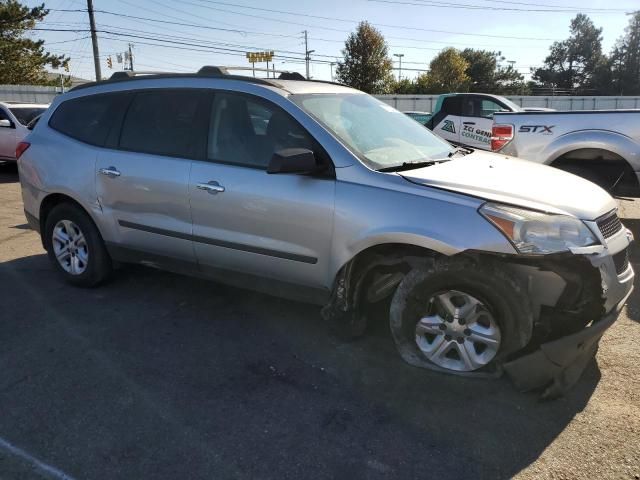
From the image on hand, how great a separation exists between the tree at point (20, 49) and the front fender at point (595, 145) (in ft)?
143

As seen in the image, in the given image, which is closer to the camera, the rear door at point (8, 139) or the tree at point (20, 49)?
the rear door at point (8, 139)

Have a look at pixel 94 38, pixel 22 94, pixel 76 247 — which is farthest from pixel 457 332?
pixel 22 94

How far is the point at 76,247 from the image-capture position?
15.6 ft

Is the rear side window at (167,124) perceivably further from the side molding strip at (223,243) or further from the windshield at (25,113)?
the windshield at (25,113)

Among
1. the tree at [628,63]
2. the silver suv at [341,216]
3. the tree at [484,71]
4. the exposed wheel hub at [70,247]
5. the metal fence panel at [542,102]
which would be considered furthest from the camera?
the tree at [628,63]

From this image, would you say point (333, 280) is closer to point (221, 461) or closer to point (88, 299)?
point (221, 461)

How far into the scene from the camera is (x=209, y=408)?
299 cm

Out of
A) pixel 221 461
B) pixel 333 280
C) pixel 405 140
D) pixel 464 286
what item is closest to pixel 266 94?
pixel 405 140

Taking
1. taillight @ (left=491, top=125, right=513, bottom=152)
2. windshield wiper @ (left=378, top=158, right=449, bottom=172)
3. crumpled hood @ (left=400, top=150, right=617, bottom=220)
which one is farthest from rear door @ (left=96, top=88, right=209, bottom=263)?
taillight @ (left=491, top=125, right=513, bottom=152)

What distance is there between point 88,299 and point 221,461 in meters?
2.55

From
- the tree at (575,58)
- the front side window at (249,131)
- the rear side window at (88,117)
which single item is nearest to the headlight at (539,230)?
the front side window at (249,131)

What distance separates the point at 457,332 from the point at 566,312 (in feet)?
1.99

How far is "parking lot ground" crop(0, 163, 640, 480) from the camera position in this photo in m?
2.55

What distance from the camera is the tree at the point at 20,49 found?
39312 mm
